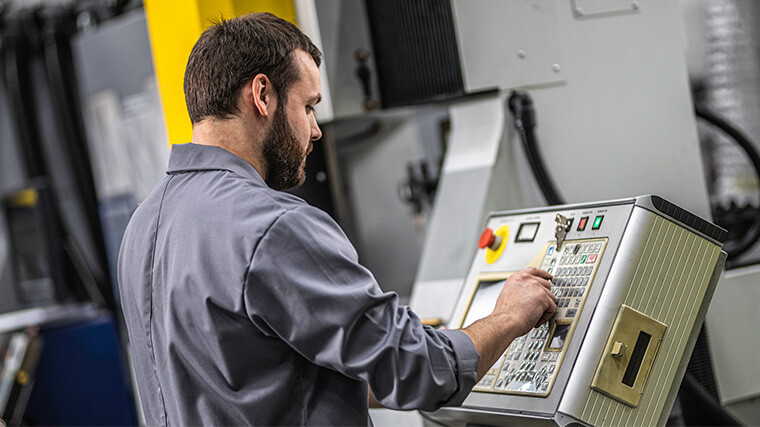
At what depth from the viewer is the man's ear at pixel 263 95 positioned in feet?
3.96

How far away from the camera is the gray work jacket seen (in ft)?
3.54

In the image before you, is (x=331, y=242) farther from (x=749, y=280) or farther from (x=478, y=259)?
(x=749, y=280)

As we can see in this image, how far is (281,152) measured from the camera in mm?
1262

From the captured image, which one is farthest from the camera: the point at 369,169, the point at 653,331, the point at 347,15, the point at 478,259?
the point at 369,169

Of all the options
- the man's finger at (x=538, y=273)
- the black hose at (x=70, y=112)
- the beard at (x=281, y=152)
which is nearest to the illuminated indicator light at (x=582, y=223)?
the man's finger at (x=538, y=273)

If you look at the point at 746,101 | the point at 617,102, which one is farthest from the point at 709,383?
the point at 746,101

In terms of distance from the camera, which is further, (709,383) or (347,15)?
(347,15)

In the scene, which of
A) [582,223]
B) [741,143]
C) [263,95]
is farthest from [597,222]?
[741,143]

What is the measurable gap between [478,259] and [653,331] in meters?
0.42

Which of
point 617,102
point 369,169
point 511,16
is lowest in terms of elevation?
point 369,169

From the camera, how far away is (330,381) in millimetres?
1181

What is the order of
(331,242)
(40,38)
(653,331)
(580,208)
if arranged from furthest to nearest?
(40,38) < (580,208) < (653,331) < (331,242)

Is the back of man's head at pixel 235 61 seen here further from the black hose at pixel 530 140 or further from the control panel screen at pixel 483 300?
the black hose at pixel 530 140

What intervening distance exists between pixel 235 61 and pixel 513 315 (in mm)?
576
